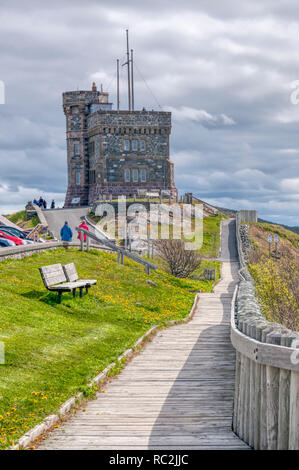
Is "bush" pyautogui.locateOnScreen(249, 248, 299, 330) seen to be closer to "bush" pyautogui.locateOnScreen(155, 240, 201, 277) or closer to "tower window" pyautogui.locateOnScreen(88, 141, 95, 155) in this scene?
"bush" pyautogui.locateOnScreen(155, 240, 201, 277)

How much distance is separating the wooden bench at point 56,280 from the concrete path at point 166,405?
3.08 metres

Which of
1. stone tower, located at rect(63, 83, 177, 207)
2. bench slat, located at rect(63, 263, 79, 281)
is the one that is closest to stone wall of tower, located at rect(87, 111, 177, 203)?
stone tower, located at rect(63, 83, 177, 207)

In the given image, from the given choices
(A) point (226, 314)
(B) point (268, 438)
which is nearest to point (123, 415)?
(B) point (268, 438)

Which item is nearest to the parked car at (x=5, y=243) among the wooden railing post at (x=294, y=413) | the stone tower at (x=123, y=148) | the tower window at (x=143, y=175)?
the wooden railing post at (x=294, y=413)

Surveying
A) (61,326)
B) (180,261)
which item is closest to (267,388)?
(61,326)

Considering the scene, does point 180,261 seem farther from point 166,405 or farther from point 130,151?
point 130,151

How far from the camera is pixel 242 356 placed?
739 cm

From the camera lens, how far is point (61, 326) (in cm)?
1313

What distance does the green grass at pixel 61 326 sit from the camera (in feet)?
27.8

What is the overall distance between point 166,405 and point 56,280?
8.12 metres

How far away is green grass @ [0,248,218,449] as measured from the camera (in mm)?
8474

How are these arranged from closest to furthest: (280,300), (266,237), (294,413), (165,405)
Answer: (294,413), (165,405), (280,300), (266,237)

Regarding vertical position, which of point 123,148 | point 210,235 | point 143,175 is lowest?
point 210,235

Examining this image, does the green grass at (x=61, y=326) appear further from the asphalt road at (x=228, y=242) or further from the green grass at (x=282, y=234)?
the green grass at (x=282, y=234)
